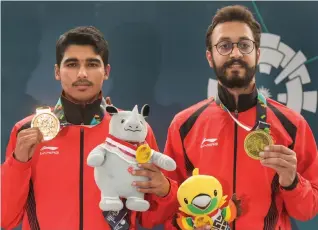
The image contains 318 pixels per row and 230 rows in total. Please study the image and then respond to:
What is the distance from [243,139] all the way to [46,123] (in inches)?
30.9

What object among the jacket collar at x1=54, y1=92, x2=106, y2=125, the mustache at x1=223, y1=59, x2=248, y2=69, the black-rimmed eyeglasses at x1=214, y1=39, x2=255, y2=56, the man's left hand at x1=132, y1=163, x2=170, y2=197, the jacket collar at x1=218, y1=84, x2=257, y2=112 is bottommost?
the man's left hand at x1=132, y1=163, x2=170, y2=197

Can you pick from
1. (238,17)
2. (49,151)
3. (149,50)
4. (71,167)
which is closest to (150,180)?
(71,167)

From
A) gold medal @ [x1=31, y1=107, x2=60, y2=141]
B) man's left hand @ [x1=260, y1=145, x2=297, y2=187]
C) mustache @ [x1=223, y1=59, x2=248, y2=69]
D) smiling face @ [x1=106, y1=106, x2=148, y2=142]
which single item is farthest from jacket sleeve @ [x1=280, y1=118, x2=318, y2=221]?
gold medal @ [x1=31, y1=107, x2=60, y2=141]

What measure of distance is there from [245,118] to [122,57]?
825 mm

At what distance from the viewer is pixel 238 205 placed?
5.59ft

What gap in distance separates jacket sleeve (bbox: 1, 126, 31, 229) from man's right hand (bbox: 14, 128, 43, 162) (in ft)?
0.08

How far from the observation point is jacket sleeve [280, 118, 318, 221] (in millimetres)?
1688

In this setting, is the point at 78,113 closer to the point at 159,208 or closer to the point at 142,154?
the point at 142,154

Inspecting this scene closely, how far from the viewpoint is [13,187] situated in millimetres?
1693

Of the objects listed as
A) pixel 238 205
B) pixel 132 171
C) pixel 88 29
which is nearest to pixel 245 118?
pixel 238 205

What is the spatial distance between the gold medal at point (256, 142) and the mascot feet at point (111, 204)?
509mm

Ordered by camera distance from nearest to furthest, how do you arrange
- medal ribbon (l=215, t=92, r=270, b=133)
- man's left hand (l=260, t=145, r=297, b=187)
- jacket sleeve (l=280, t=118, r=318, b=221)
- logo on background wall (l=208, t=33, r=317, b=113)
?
man's left hand (l=260, t=145, r=297, b=187)
jacket sleeve (l=280, t=118, r=318, b=221)
medal ribbon (l=215, t=92, r=270, b=133)
logo on background wall (l=208, t=33, r=317, b=113)

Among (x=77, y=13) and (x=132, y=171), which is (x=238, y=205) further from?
(x=77, y=13)

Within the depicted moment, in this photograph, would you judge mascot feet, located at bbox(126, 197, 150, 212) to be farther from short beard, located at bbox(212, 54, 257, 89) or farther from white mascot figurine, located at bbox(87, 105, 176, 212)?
short beard, located at bbox(212, 54, 257, 89)
